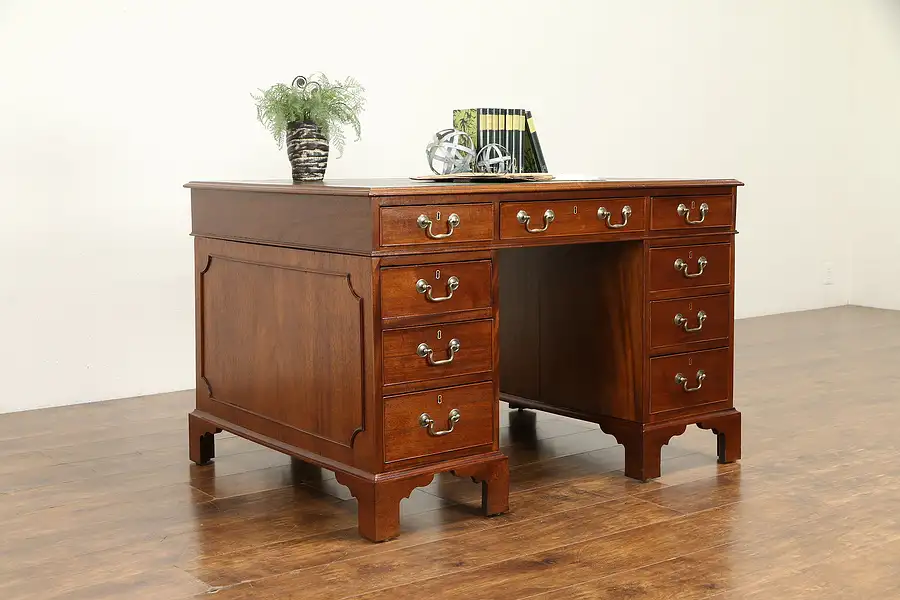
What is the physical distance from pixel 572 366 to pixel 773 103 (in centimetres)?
343

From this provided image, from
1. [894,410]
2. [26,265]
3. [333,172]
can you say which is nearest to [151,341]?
[26,265]

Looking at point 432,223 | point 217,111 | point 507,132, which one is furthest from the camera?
point 217,111

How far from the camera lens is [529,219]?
2498mm

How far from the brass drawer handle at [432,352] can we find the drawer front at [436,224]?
0.22 metres

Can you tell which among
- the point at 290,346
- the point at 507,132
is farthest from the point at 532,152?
the point at 290,346

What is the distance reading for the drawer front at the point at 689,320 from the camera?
9.09ft

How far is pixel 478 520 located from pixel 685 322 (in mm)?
770

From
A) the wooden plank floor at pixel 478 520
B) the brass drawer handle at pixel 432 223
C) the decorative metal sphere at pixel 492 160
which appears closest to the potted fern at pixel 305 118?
the decorative metal sphere at pixel 492 160

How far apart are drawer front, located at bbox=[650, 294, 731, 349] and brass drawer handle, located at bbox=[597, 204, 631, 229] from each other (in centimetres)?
23

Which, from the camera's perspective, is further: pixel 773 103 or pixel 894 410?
pixel 773 103

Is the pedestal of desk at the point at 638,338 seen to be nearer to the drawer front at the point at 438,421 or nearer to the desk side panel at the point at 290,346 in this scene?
the drawer front at the point at 438,421

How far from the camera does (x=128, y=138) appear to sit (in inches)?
148

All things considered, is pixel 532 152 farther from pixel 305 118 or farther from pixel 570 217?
pixel 305 118

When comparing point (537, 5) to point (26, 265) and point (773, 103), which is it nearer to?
point (773, 103)
